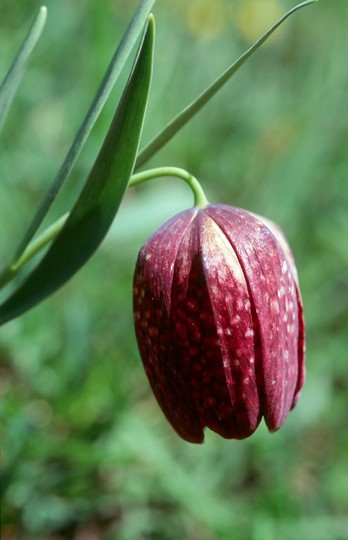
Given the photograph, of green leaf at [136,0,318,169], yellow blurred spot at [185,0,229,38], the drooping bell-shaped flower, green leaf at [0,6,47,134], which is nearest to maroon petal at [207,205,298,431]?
the drooping bell-shaped flower

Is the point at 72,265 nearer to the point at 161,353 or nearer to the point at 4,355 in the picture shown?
the point at 161,353

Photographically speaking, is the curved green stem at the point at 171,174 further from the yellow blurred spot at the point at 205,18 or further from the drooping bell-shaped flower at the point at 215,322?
the yellow blurred spot at the point at 205,18

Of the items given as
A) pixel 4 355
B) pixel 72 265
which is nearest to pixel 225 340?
pixel 72 265

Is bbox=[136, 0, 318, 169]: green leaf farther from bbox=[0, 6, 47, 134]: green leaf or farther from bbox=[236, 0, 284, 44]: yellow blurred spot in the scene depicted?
bbox=[236, 0, 284, 44]: yellow blurred spot

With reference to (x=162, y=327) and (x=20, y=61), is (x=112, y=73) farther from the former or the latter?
(x=162, y=327)

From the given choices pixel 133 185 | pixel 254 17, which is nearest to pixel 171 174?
pixel 133 185

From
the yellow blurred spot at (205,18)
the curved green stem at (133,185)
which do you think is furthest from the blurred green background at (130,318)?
the curved green stem at (133,185)

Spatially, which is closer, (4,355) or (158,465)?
(158,465)

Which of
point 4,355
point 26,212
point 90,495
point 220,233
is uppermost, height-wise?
point 220,233
